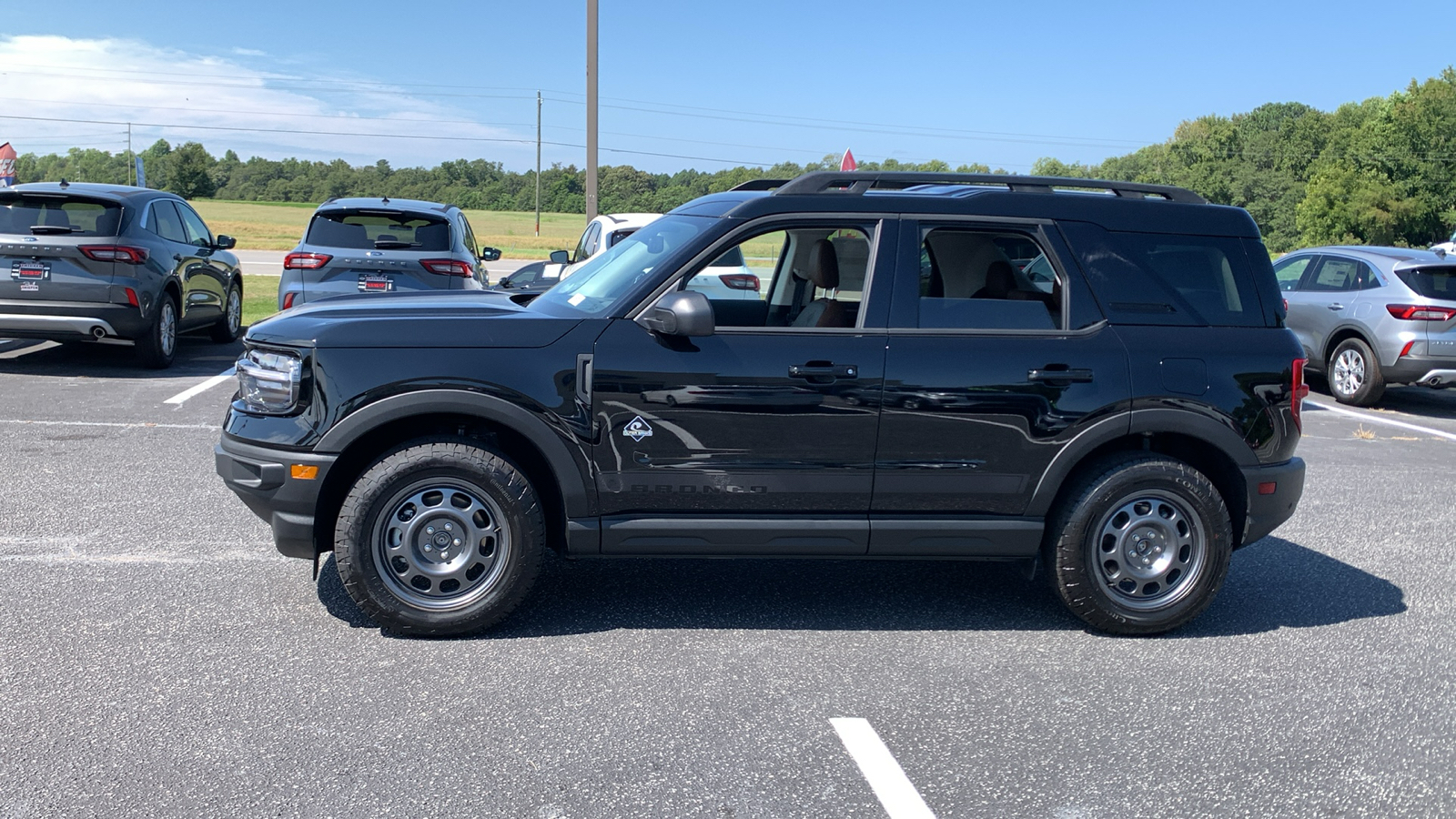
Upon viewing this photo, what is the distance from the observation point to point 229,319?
14.1 meters

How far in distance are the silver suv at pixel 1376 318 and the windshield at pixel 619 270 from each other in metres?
8.58

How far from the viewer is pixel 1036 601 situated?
5.49 m

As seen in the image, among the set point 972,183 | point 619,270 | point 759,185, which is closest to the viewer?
point 619,270

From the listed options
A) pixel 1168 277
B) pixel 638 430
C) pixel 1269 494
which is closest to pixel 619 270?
pixel 638 430

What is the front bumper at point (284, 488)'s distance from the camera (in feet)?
15.0

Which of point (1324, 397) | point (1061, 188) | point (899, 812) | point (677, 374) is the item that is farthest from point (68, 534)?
point (1324, 397)

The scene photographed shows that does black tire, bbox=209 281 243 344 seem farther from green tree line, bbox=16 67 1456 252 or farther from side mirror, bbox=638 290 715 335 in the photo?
green tree line, bbox=16 67 1456 252

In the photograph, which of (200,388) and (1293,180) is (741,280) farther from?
(1293,180)

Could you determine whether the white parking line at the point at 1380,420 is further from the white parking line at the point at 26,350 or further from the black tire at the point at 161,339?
the white parking line at the point at 26,350

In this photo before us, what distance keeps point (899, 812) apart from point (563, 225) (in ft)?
252

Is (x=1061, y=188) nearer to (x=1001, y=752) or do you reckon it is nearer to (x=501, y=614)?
(x=1001, y=752)

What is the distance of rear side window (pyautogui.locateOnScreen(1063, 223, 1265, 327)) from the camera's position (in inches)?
196

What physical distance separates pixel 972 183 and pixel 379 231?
7398 millimetres

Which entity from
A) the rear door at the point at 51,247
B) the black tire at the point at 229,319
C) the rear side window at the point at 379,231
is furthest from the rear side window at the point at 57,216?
the black tire at the point at 229,319
